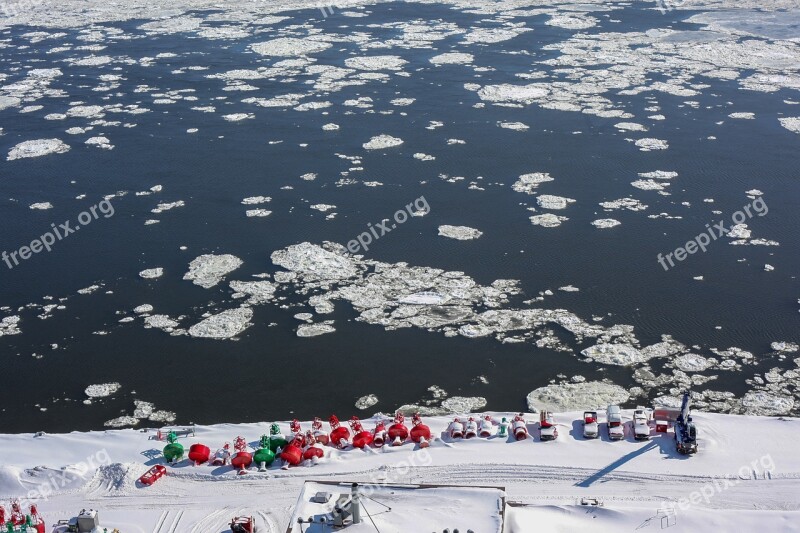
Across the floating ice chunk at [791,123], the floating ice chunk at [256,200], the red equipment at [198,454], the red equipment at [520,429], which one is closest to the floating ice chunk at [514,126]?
the floating ice chunk at [791,123]

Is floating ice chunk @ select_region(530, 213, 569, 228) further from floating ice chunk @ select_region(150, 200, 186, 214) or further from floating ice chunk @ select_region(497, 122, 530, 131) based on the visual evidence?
floating ice chunk @ select_region(150, 200, 186, 214)

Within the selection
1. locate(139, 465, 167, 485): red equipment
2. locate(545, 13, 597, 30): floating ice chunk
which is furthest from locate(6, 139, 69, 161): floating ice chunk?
locate(545, 13, 597, 30): floating ice chunk

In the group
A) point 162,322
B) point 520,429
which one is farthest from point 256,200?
point 520,429

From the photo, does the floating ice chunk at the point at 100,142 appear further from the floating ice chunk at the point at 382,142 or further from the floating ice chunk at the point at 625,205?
the floating ice chunk at the point at 625,205

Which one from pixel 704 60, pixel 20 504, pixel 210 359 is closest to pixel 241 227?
pixel 210 359

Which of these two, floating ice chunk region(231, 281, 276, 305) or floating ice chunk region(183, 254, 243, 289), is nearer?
floating ice chunk region(231, 281, 276, 305)

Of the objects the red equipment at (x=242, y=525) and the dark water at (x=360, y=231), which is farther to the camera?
the dark water at (x=360, y=231)

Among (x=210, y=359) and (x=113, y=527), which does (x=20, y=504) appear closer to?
(x=113, y=527)
